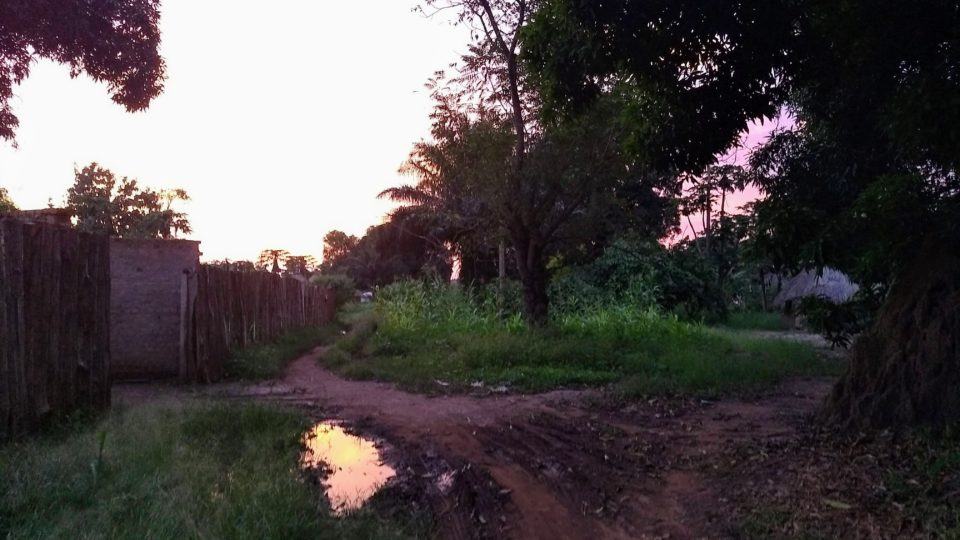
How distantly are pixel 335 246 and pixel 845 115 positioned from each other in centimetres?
6317

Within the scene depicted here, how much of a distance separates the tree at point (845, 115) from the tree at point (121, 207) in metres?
19.1

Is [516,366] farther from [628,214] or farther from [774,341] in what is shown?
[774,341]

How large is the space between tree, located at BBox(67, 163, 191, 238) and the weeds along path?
14.3m

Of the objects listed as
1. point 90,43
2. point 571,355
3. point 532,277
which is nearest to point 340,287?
point 532,277

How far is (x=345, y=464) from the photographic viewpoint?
7.48 meters

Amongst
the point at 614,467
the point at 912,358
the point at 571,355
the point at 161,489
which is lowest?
the point at 614,467

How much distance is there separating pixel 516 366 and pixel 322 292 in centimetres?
1649

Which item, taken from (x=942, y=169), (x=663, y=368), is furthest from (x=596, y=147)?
(x=942, y=169)

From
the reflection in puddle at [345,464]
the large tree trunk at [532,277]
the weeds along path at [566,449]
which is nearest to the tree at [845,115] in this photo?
the weeds along path at [566,449]

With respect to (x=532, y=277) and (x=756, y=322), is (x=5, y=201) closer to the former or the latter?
(x=532, y=277)

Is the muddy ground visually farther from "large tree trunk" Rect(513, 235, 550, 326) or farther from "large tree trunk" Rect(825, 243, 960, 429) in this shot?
"large tree trunk" Rect(513, 235, 550, 326)

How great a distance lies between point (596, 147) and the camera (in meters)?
14.6

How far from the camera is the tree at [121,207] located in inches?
940

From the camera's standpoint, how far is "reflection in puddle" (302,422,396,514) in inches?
249
